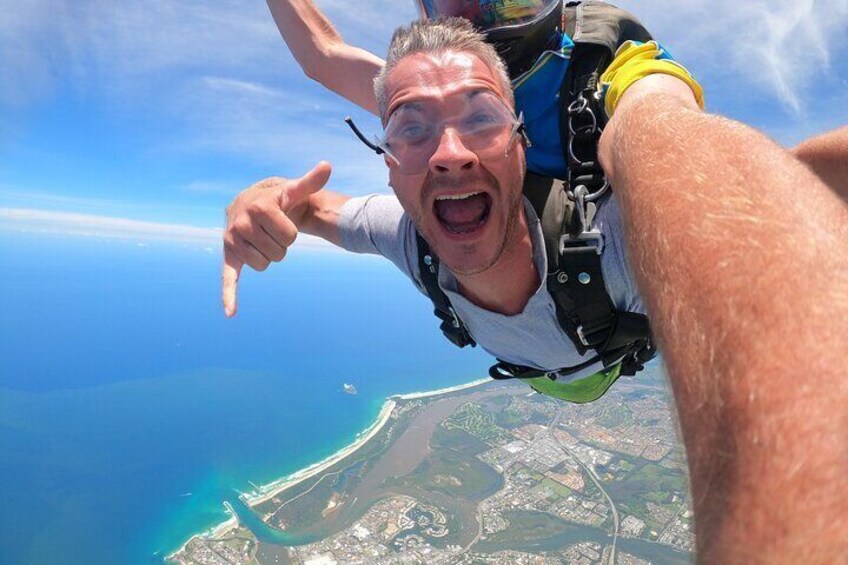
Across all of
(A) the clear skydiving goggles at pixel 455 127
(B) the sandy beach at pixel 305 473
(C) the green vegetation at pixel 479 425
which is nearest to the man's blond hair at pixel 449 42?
(A) the clear skydiving goggles at pixel 455 127

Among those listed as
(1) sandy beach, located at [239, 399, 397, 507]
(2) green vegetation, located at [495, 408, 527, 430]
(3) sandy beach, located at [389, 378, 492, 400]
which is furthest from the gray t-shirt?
(3) sandy beach, located at [389, 378, 492, 400]

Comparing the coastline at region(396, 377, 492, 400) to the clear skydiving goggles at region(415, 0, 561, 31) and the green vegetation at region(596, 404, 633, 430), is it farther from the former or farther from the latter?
the clear skydiving goggles at region(415, 0, 561, 31)

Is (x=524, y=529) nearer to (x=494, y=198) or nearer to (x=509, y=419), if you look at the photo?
(x=509, y=419)

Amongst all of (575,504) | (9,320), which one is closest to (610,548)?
(575,504)

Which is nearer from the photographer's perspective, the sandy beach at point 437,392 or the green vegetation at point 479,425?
the green vegetation at point 479,425

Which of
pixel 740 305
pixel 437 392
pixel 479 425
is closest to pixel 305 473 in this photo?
pixel 479 425

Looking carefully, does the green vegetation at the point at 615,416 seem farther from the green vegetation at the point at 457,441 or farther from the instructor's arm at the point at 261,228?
the instructor's arm at the point at 261,228

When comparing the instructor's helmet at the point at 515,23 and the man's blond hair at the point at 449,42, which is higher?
the instructor's helmet at the point at 515,23

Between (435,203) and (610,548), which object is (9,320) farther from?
(435,203)
